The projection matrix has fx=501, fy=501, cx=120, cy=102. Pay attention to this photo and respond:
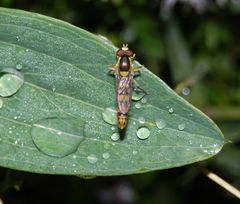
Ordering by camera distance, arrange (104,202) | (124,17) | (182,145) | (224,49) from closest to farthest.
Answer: (182,145) < (124,17) < (224,49) < (104,202)

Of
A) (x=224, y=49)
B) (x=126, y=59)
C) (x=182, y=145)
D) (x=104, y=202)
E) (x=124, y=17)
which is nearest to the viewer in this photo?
(x=182, y=145)

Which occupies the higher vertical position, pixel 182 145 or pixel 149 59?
pixel 182 145

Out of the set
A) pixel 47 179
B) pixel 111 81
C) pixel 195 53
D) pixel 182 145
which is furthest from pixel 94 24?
pixel 182 145

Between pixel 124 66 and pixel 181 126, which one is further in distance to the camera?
pixel 124 66

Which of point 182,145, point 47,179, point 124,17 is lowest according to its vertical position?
point 47,179

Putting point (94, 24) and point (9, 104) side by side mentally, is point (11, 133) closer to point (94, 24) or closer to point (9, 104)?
point (9, 104)

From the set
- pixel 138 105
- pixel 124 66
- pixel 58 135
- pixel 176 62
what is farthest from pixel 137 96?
pixel 176 62

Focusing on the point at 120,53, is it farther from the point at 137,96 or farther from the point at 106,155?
the point at 106,155
